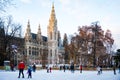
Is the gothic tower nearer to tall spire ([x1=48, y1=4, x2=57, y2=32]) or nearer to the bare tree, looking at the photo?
tall spire ([x1=48, y1=4, x2=57, y2=32])

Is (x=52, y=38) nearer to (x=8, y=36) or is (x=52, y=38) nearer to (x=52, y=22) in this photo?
(x=52, y=22)

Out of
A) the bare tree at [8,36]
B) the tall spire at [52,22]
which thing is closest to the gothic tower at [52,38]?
the tall spire at [52,22]

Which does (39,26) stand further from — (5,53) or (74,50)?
(5,53)

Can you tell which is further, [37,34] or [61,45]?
[61,45]

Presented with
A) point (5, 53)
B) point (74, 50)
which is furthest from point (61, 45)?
point (5, 53)

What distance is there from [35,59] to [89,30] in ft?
222

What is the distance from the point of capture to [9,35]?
68000 mm

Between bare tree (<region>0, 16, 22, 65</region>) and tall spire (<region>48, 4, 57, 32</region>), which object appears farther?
tall spire (<region>48, 4, 57, 32</region>)

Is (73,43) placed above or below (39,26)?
below

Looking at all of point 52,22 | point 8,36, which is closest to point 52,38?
point 52,22

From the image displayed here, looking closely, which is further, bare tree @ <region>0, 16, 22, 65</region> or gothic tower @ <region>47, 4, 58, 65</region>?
gothic tower @ <region>47, 4, 58, 65</region>

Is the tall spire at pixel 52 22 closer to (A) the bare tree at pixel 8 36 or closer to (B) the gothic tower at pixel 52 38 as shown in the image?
(B) the gothic tower at pixel 52 38

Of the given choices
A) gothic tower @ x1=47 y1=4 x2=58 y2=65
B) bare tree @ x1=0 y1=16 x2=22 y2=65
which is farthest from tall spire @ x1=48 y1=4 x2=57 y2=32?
bare tree @ x1=0 y1=16 x2=22 y2=65

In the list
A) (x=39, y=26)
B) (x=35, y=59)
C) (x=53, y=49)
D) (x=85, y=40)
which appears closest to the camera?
(x=85, y=40)
